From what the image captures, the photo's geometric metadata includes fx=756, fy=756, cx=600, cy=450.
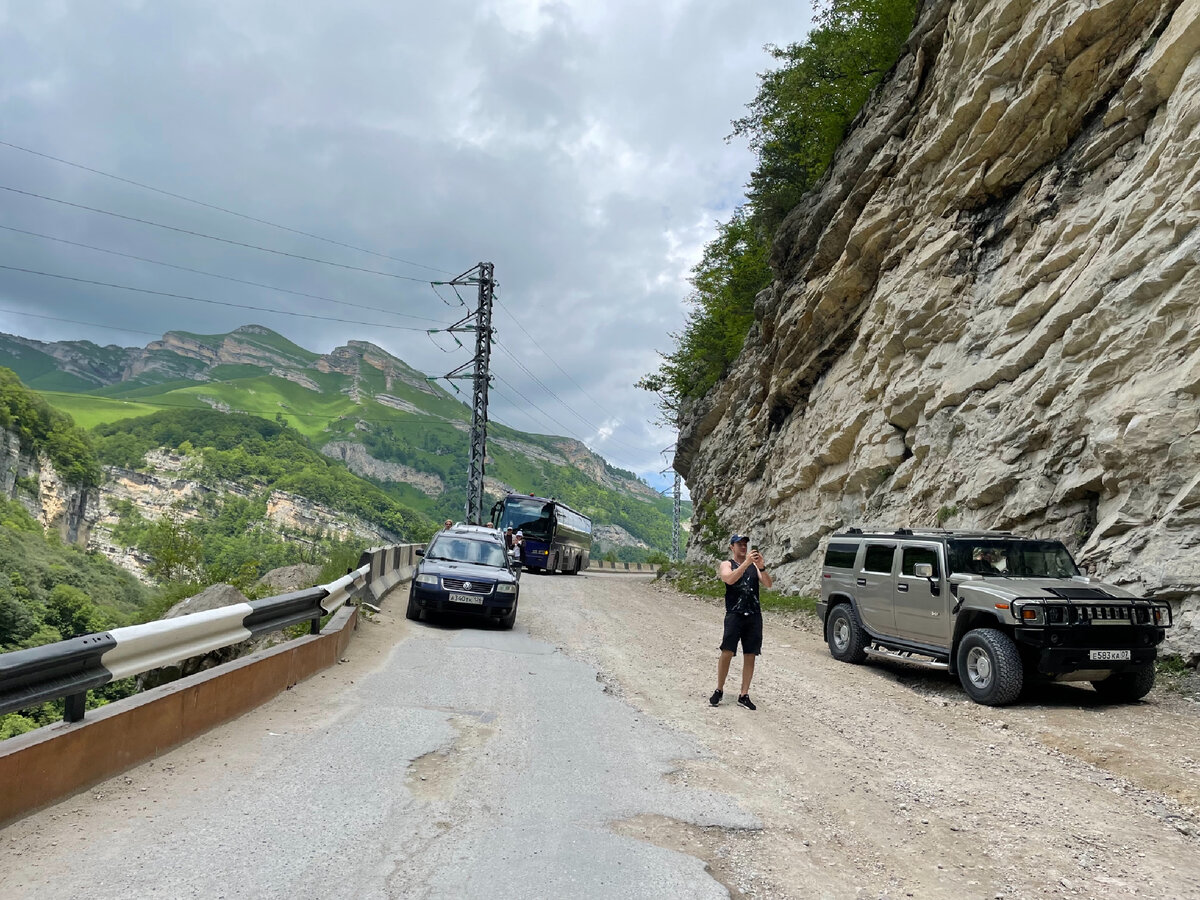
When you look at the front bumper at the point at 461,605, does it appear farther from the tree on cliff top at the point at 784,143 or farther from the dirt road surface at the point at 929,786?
the tree on cliff top at the point at 784,143

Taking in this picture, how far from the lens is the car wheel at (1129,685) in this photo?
8039 millimetres

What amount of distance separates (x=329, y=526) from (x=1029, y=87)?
151790 mm

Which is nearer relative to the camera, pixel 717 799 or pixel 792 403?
pixel 717 799

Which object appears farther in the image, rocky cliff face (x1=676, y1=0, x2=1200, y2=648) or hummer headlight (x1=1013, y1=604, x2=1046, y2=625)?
rocky cliff face (x1=676, y1=0, x2=1200, y2=648)

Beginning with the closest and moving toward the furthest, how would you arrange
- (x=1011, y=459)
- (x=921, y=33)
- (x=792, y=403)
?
(x=1011, y=459) → (x=921, y=33) → (x=792, y=403)

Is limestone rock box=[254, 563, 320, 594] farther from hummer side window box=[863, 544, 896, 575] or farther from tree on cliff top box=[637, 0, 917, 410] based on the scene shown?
tree on cliff top box=[637, 0, 917, 410]

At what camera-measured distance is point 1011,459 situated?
13.5m

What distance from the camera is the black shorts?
8023mm

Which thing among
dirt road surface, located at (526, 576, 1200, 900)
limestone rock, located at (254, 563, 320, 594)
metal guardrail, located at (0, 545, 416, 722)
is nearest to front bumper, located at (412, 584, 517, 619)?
limestone rock, located at (254, 563, 320, 594)

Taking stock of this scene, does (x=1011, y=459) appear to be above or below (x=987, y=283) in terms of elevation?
below

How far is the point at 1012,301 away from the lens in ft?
49.7

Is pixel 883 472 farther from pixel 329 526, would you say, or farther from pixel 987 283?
pixel 329 526

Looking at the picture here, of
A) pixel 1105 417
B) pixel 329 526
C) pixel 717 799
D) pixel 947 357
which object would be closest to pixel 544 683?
pixel 717 799

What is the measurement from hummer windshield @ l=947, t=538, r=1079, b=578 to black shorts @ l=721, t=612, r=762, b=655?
2.95m
